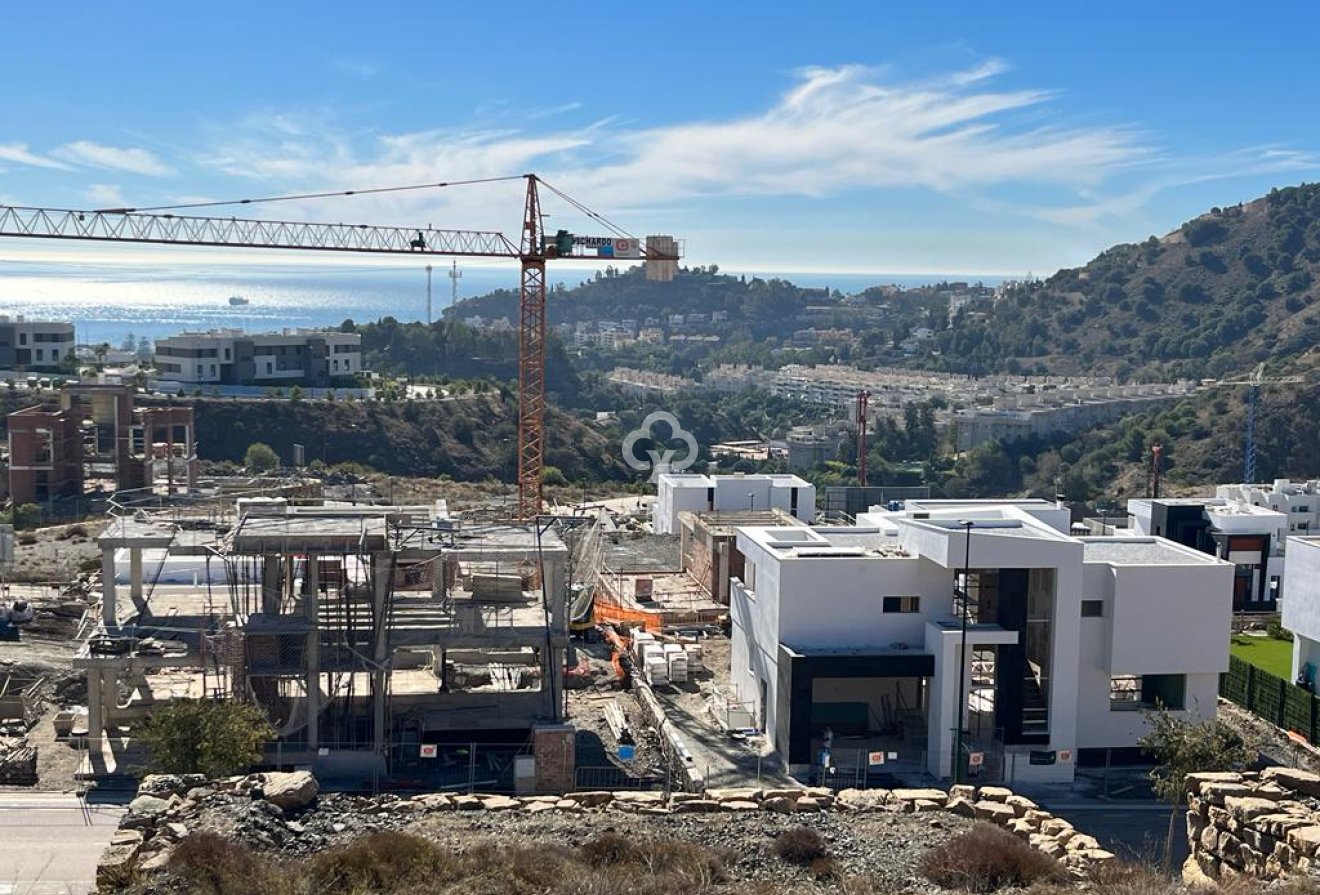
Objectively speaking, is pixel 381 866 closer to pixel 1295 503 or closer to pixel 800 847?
pixel 800 847

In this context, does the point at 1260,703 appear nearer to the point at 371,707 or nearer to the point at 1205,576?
the point at 1205,576

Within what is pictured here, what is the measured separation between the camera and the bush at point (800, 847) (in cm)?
1209

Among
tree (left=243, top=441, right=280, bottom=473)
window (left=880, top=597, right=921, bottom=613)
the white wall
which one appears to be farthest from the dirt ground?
the white wall

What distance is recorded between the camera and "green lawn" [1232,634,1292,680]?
1119 inches

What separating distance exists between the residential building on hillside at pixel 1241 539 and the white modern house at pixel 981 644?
1376 centimetres

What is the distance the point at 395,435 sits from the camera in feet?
210

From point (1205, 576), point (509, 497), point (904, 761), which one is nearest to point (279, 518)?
point (904, 761)

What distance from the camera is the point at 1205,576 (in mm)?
21422

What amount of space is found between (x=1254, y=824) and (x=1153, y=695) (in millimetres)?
10406

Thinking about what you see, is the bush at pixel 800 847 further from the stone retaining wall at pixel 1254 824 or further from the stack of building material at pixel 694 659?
the stack of building material at pixel 694 659

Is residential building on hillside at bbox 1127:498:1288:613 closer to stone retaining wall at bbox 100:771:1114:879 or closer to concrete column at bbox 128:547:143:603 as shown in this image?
stone retaining wall at bbox 100:771:1114:879

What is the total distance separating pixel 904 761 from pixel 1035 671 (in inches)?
103

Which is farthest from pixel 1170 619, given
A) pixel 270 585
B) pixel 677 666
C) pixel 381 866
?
pixel 381 866

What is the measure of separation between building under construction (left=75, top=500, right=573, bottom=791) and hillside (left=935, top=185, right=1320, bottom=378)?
319 feet
